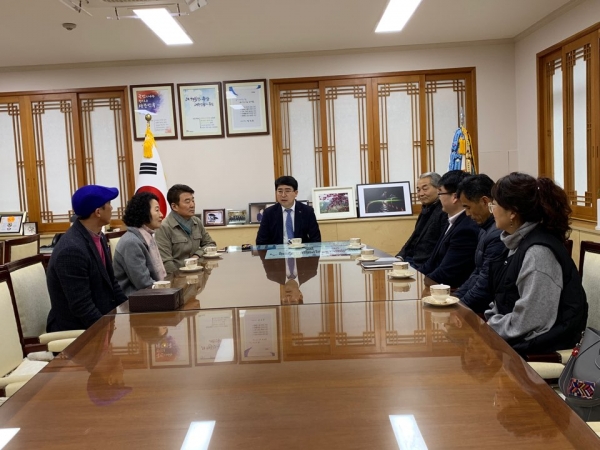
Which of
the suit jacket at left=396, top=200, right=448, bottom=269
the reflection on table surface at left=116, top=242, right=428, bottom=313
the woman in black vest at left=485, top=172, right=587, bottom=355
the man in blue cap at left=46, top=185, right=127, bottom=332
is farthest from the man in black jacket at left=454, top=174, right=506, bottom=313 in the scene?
the man in blue cap at left=46, top=185, right=127, bottom=332

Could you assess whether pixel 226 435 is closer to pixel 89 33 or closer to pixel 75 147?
pixel 89 33

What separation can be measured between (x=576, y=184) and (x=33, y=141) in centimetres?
582

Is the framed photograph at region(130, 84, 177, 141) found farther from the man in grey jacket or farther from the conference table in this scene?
the conference table

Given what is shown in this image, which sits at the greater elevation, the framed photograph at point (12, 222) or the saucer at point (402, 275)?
the framed photograph at point (12, 222)

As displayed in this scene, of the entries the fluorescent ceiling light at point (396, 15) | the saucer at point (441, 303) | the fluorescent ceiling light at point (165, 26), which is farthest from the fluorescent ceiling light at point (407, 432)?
the fluorescent ceiling light at point (396, 15)

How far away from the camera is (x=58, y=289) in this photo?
254 centimetres

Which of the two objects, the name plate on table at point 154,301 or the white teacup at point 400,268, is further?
the white teacup at point 400,268

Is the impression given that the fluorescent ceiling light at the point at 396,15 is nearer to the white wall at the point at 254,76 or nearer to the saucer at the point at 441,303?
the white wall at the point at 254,76

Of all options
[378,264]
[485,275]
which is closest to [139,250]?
[378,264]

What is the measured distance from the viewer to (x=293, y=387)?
1272 mm

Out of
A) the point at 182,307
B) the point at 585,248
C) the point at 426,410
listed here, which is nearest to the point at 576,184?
the point at 585,248

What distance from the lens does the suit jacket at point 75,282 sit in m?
2.51

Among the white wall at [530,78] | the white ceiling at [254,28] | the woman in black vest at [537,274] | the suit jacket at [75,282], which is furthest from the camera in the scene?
the white wall at [530,78]

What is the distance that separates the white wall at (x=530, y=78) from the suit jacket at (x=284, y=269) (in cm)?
338
